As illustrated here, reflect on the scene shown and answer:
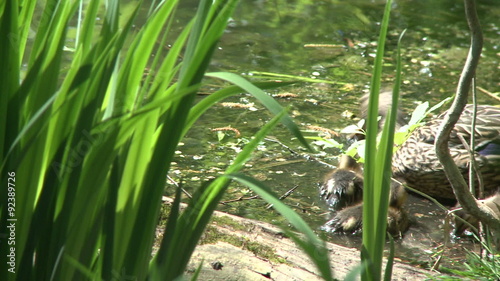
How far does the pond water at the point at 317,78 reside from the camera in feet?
13.1

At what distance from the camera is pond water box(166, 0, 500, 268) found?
13.1 ft

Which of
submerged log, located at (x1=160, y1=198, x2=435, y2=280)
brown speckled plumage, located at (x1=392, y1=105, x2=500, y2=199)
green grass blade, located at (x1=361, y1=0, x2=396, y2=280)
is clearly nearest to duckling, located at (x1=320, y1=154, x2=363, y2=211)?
brown speckled plumage, located at (x1=392, y1=105, x2=500, y2=199)

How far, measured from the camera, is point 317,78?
19.7 feet

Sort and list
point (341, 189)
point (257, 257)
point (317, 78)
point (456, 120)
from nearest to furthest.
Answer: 1. point (456, 120)
2. point (257, 257)
3. point (341, 189)
4. point (317, 78)

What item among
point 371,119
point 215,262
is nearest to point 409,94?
point 215,262

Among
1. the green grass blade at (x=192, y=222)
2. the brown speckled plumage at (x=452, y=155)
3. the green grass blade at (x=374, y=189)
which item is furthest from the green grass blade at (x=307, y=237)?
the brown speckled plumage at (x=452, y=155)

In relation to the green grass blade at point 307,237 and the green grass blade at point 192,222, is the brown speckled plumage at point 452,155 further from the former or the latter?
the green grass blade at point 307,237

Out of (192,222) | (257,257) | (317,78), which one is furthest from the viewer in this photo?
(317,78)

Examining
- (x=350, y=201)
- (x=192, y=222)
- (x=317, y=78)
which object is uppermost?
(x=192, y=222)

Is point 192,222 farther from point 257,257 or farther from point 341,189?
point 341,189

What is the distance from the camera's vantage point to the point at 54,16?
1528 millimetres

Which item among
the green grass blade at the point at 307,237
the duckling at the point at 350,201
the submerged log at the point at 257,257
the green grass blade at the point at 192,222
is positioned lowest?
the duckling at the point at 350,201

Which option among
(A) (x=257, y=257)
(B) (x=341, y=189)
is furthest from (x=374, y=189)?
(B) (x=341, y=189)

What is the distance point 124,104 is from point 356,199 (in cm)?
275
